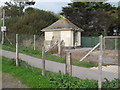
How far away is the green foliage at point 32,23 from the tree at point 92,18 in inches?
122

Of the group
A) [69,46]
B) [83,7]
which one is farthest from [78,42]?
[83,7]

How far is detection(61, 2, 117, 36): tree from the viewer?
25.3 m

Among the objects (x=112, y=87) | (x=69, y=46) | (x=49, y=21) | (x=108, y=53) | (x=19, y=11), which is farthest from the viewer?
(x=19, y=11)

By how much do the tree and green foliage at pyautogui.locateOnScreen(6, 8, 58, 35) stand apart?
3.09 m

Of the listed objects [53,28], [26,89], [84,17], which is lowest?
[26,89]

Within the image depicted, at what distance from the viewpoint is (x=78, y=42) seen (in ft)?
69.2

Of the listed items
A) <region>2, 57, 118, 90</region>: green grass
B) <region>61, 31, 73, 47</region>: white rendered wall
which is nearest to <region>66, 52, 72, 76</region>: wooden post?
<region>2, 57, 118, 90</region>: green grass

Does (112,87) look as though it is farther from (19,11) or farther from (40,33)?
(19,11)

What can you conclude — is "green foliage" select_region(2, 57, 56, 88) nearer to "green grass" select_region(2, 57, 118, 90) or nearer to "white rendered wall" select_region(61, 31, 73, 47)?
"green grass" select_region(2, 57, 118, 90)

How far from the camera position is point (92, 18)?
25.8 meters

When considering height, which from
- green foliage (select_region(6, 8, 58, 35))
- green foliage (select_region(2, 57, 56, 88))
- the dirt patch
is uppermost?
green foliage (select_region(6, 8, 58, 35))

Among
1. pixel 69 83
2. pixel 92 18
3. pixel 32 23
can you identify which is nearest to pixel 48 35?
pixel 32 23

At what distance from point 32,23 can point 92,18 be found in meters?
7.89

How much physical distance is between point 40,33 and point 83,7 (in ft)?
22.4
